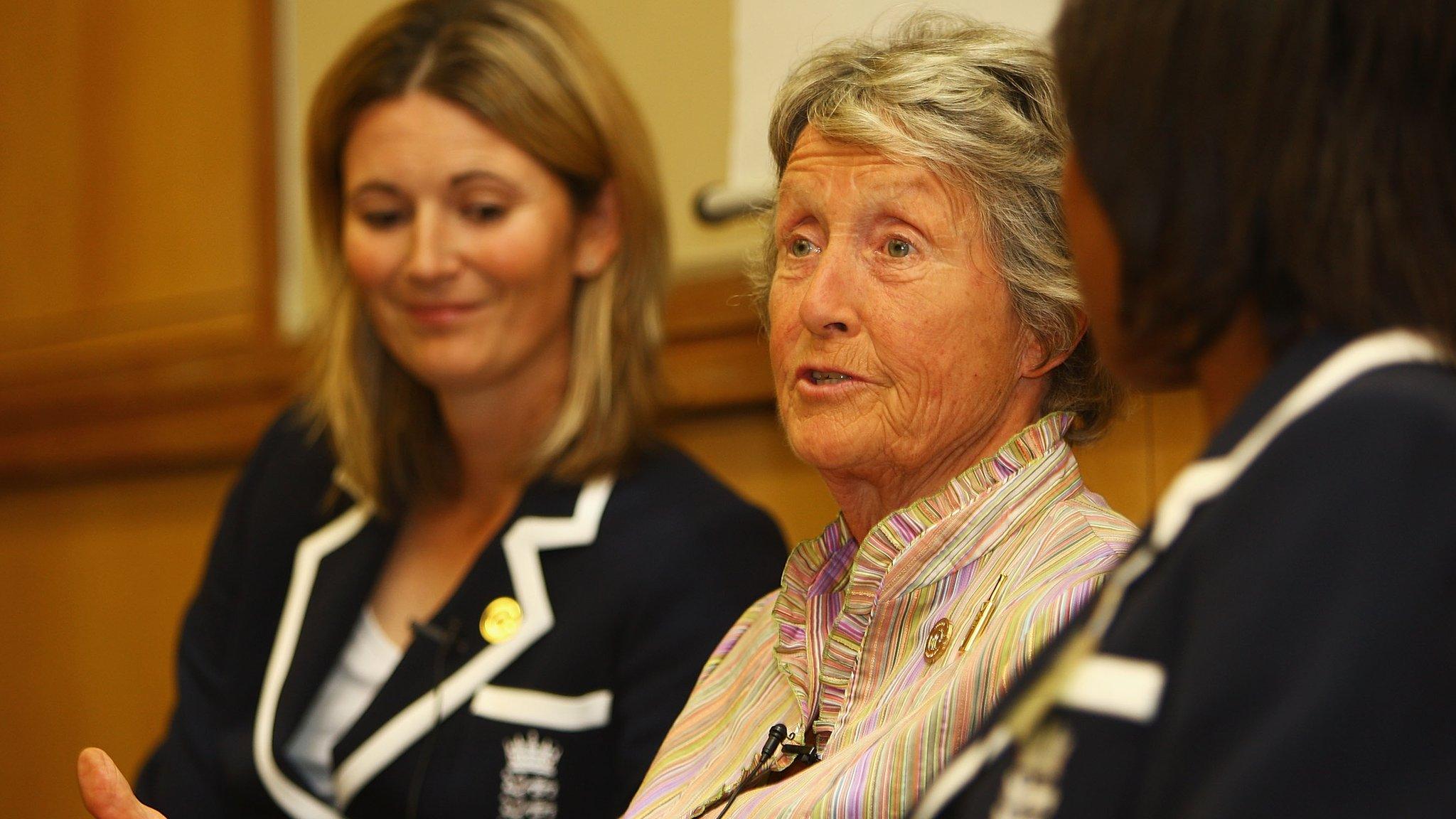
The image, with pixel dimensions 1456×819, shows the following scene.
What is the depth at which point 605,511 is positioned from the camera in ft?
7.22

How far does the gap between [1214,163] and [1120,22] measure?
0.33 ft

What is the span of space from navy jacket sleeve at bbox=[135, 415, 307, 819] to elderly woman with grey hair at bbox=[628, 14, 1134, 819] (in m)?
1.07

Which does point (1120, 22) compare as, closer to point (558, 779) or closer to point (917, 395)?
point (917, 395)

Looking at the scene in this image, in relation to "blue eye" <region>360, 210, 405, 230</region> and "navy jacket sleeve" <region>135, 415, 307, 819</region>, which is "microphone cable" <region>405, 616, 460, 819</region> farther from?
"blue eye" <region>360, 210, 405, 230</region>

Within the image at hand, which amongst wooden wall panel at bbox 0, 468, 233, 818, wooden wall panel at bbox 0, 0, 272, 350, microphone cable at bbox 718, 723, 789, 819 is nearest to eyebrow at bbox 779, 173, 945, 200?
microphone cable at bbox 718, 723, 789, 819

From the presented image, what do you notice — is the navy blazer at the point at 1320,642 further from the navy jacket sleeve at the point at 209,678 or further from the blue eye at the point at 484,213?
the navy jacket sleeve at the point at 209,678

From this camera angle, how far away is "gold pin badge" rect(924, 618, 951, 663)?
4.37 feet

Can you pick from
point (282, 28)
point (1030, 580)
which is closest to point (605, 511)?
point (1030, 580)

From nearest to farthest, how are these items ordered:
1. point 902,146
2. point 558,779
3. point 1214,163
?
point 1214,163, point 902,146, point 558,779

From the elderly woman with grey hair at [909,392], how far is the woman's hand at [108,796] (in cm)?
54

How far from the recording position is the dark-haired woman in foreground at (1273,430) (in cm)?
74

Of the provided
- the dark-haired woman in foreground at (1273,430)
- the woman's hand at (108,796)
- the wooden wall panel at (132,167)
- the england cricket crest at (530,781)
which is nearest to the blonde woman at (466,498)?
the england cricket crest at (530,781)

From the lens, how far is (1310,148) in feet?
2.70

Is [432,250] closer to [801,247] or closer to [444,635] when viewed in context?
[444,635]
